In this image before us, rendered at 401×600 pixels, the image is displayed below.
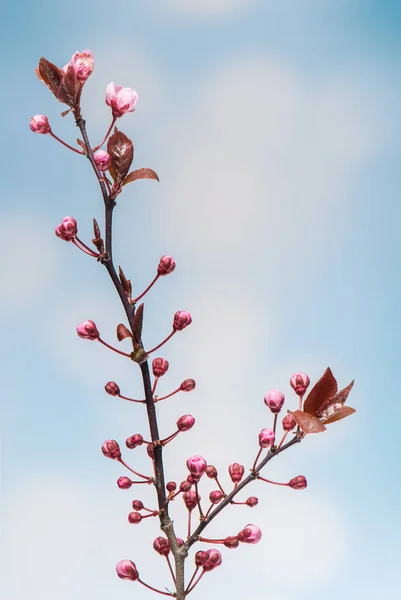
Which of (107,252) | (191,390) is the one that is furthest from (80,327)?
(191,390)

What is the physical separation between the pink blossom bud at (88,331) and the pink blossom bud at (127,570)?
0.63 meters

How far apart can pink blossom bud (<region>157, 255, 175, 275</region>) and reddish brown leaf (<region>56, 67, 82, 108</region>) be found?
0.49m

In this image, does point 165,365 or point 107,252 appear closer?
point 107,252

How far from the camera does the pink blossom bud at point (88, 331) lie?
1758mm

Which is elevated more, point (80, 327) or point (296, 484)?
point (80, 327)

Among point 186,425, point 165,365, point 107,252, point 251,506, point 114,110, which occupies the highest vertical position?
point 114,110

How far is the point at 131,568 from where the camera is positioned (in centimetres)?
179

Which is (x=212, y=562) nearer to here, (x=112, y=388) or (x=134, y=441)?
(x=134, y=441)

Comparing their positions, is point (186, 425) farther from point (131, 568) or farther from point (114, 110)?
point (114, 110)

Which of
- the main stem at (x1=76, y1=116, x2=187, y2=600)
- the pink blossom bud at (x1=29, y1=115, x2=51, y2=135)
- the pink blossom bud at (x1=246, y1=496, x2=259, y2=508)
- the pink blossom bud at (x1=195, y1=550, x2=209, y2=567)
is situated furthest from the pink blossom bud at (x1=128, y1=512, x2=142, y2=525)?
the pink blossom bud at (x1=29, y1=115, x2=51, y2=135)

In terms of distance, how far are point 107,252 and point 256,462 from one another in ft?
2.30

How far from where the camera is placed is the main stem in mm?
1716

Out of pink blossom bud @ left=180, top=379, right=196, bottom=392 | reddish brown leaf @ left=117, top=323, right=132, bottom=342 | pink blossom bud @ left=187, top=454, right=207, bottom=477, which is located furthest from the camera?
pink blossom bud @ left=180, top=379, right=196, bottom=392

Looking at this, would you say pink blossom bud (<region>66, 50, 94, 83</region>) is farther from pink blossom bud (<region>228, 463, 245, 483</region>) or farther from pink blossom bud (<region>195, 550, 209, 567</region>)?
pink blossom bud (<region>195, 550, 209, 567</region>)
